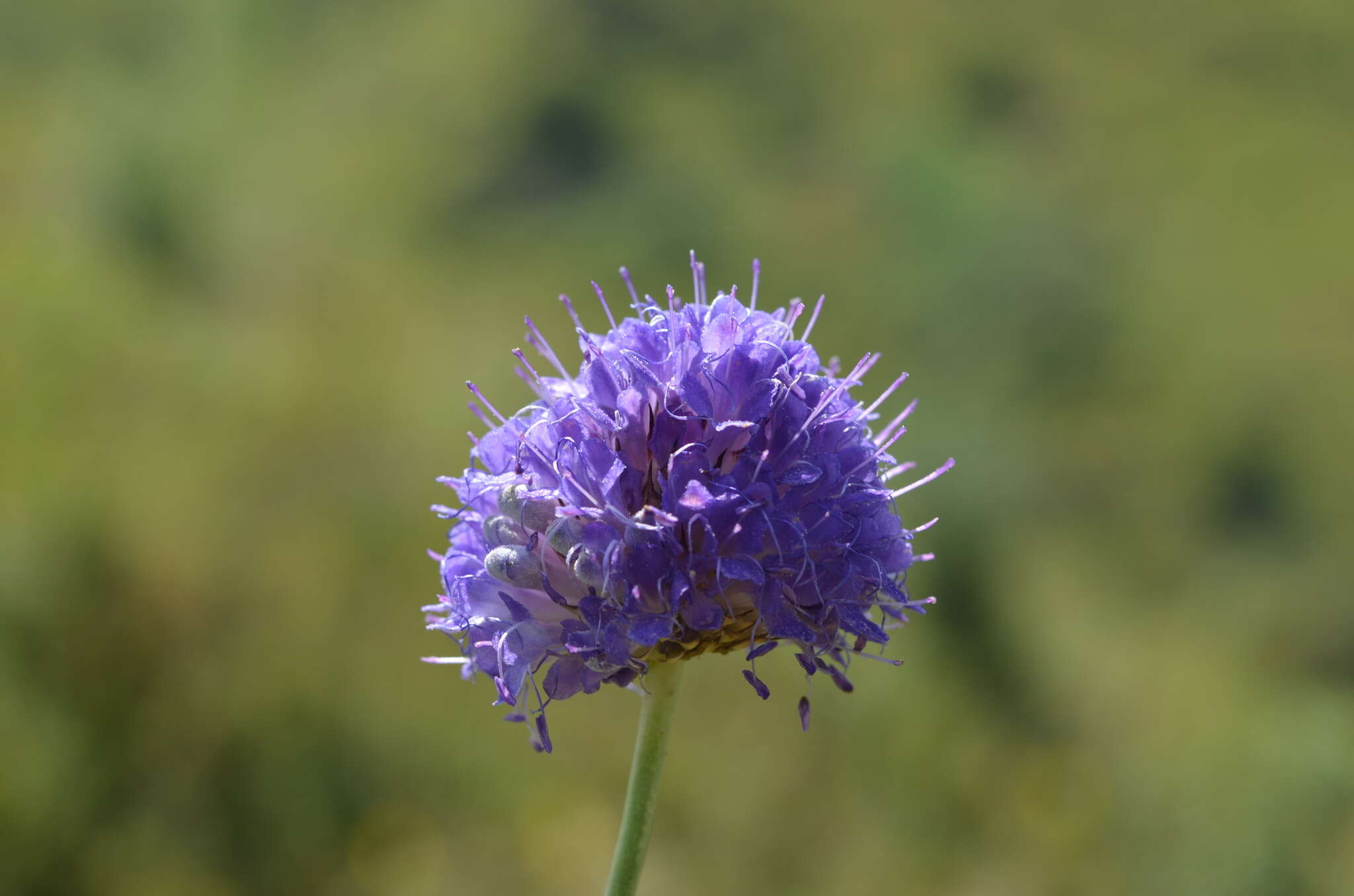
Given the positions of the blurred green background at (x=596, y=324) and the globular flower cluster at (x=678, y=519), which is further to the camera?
the blurred green background at (x=596, y=324)

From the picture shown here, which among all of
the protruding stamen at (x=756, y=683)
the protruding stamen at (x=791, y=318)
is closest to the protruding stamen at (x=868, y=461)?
the protruding stamen at (x=791, y=318)

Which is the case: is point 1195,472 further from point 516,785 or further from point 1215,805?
point 516,785

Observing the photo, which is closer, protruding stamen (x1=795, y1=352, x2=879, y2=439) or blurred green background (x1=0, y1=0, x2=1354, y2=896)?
protruding stamen (x1=795, y1=352, x2=879, y2=439)

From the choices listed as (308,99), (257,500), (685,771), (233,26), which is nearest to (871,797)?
(685,771)

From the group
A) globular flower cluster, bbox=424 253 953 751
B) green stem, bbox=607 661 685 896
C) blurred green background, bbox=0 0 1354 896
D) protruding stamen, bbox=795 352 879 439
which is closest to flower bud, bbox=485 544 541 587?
globular flower cluster, bbox=424 253 953 751

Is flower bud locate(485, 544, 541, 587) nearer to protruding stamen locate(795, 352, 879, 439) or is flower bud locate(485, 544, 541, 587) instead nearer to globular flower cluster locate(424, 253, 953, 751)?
→ globular flower cluster locate(424, 253, 953, 751)

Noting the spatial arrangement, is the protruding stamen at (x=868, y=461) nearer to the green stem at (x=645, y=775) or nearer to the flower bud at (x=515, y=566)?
the green stem at (x=645, y=775)
